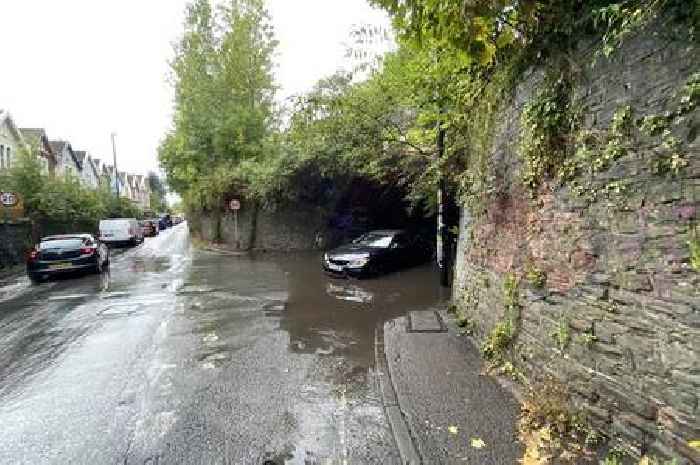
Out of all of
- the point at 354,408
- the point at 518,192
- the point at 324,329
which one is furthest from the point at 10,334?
the point at 518,192

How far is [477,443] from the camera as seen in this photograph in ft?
12.8

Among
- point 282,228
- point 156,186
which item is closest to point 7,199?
point 282,228

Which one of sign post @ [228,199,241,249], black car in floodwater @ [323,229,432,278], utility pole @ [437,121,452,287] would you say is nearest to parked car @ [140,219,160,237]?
sign post @ [228,199,241,249]

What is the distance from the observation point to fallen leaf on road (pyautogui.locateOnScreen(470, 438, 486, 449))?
3.86 m

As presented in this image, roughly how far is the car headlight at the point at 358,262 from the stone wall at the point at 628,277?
8350mm

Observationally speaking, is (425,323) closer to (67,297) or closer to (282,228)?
(67,297)

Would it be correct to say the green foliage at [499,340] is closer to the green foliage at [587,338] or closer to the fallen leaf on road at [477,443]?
the green foliage at [587,338]

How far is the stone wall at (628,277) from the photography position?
9.98 ft

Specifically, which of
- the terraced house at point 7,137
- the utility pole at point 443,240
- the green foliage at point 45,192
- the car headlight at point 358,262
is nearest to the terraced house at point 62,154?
the terraced house at point 7,137

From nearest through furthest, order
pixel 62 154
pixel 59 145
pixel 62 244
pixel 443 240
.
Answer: pixel 443 240
pixel 62 244
pixel 59 145
pixel 62 154

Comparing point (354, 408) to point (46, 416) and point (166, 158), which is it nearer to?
point (46, 416)

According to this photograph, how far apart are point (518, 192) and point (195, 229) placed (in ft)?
106

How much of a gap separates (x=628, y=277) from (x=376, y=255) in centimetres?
1036

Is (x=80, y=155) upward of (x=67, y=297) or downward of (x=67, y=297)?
upward
